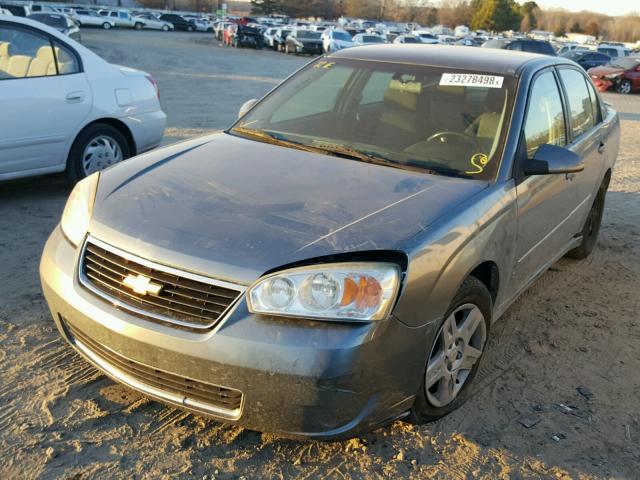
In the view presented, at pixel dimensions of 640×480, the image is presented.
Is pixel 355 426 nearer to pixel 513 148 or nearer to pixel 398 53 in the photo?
pixel 513 148

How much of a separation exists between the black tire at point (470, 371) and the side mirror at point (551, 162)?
76 centimetres

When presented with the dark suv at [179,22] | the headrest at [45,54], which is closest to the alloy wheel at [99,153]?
the headrest at [45,54]

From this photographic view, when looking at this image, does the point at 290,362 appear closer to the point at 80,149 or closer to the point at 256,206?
the point at 256,206

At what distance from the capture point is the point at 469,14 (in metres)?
102

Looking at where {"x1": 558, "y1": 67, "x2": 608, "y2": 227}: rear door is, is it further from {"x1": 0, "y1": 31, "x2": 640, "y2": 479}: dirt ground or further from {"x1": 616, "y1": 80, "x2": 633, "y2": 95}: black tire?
{"x1": 616, "y1": 80, "x2": 633, "y2": 95}: black tire

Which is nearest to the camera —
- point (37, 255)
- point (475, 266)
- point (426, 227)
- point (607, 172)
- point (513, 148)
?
point (426, 227)

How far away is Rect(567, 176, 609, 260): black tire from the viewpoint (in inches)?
211

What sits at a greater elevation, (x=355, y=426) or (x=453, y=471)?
(x=355, y=426)

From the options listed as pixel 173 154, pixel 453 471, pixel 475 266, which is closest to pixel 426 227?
pixel 475 266

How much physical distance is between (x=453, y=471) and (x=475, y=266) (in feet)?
2.95

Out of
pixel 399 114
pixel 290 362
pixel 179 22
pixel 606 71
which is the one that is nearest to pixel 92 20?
pixel 179 22

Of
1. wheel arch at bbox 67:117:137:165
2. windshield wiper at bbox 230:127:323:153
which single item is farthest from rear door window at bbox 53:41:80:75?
windshield wiper at bbox 230:127:323:153

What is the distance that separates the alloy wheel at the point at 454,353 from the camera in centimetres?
288

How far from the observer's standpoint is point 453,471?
2.73m
